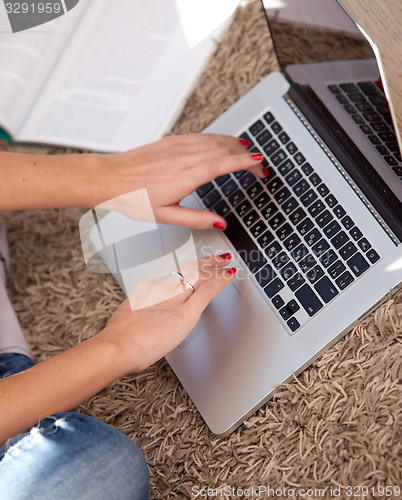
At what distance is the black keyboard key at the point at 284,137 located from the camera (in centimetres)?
75

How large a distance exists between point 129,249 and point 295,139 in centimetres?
29

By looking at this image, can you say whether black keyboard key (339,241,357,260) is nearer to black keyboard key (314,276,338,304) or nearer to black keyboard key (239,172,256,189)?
black keyboard key (314,276,338,304)

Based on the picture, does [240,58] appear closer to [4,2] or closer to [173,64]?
[173,64]

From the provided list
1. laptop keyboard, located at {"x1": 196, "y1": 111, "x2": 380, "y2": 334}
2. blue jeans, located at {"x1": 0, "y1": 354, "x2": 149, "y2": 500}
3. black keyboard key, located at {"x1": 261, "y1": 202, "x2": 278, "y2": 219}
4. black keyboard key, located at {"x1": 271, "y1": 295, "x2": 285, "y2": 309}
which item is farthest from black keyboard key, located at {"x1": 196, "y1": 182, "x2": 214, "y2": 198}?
blue jeans, located at {"x1": 0, "y1": 354, "x2": 149, "y2": 500}

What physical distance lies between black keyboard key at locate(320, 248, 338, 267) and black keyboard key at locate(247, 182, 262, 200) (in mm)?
141

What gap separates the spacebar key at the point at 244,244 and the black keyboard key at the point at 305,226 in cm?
6

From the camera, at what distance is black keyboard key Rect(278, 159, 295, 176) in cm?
73

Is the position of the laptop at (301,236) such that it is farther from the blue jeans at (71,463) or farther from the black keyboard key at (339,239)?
the blue jeans at (71,463)

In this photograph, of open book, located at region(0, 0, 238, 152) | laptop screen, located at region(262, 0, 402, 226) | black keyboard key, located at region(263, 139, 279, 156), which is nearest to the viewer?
laptop screen, located at region(262, 0, 402, 226)

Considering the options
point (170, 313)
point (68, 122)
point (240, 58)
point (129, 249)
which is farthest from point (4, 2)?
point (170, 313)

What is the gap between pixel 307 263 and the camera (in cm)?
68

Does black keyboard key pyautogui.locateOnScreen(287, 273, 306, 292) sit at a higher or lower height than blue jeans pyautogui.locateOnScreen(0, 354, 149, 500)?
higher

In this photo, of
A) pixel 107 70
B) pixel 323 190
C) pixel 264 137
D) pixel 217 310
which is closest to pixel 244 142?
pixel 264 137

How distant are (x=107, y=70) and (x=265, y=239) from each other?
0.48 meters
